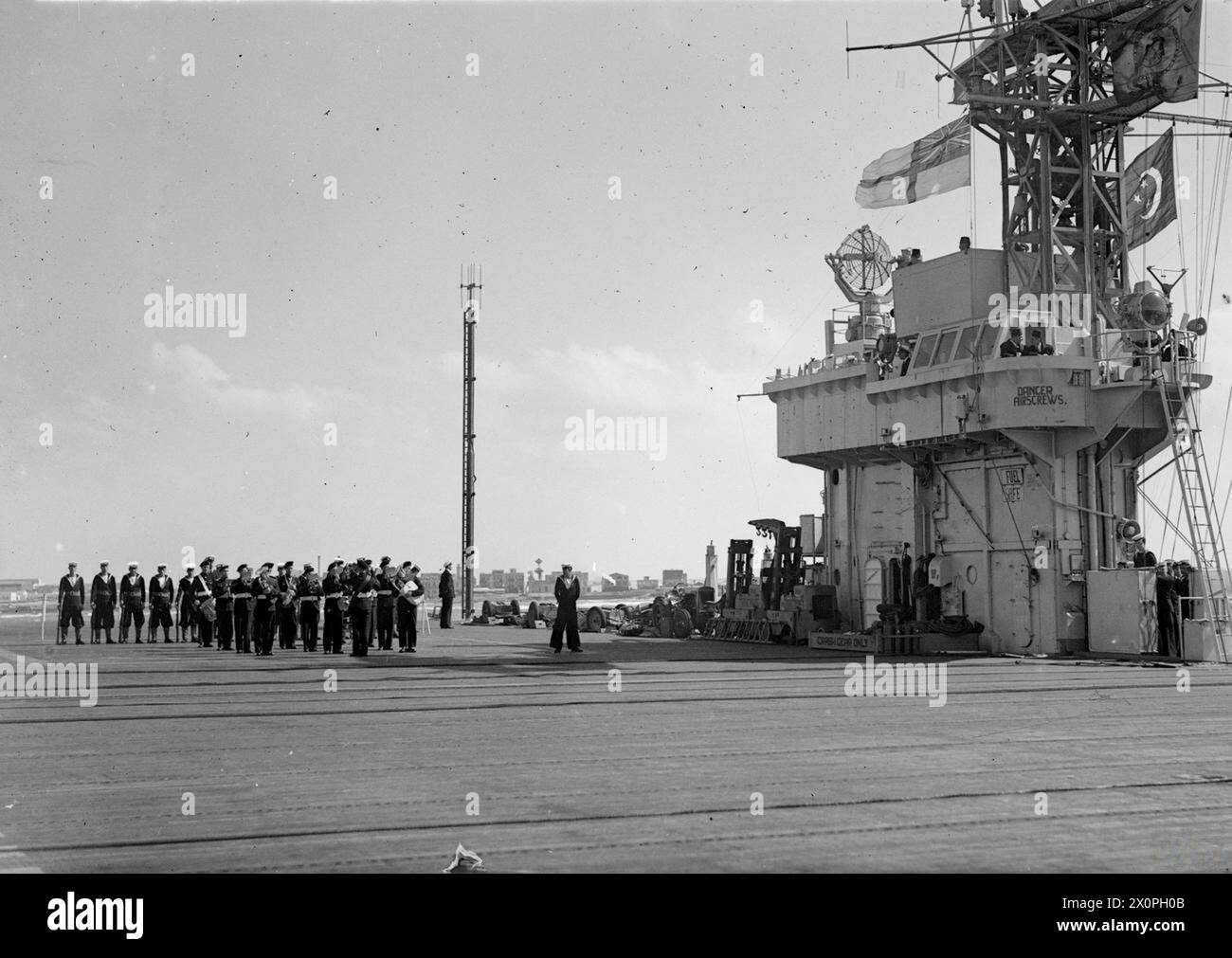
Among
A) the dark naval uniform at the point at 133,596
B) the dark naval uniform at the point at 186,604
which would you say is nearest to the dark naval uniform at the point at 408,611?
the dark naval uniform at the point at 186,604

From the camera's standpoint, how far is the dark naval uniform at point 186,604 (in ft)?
97.8

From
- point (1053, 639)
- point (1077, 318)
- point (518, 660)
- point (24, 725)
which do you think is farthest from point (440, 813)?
point (1077, 318)

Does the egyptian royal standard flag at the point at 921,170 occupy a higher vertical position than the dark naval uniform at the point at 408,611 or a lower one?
A: higher

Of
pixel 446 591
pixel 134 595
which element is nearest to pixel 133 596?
pixel 134 595

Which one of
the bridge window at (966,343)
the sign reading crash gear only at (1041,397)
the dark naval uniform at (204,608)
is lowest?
the dark naval uniform at (204,608)

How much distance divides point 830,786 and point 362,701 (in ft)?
24.4

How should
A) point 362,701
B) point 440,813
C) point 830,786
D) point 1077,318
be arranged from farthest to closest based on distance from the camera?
point 1077,318, point 362,701, point 830,786, point 440,813

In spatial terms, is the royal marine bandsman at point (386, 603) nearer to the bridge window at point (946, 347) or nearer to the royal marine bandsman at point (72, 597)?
the royal marine bandsman at point (72, 597)

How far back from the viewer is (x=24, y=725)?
12469 millimetres

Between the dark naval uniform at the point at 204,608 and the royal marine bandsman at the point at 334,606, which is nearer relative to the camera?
the royal marine bandsman at the point at 334,606

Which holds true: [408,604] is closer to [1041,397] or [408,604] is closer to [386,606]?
[386,606]

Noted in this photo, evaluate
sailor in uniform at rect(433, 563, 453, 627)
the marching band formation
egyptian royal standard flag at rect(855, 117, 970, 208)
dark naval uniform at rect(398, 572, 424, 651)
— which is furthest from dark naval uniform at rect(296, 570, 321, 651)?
egyptian royal standard flag at rect(855, 117, 970, 208)

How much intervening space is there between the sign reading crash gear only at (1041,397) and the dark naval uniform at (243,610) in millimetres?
15070
